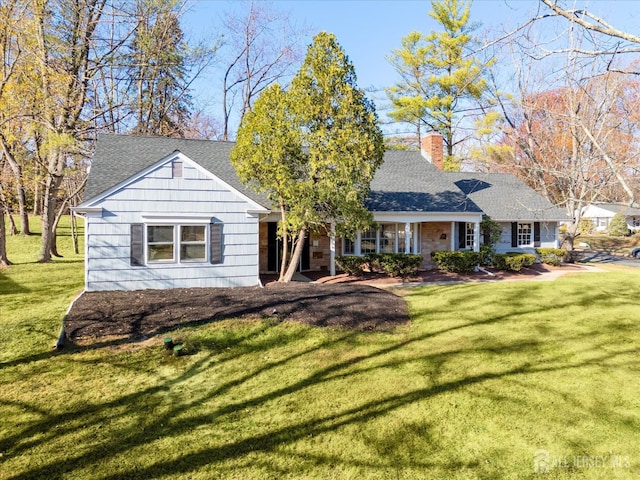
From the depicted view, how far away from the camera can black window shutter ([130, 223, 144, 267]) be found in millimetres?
11109

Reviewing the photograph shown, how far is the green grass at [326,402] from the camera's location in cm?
401

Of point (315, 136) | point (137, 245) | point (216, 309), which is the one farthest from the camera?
point (315, 136)

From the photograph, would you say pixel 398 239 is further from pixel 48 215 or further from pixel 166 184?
pixel 48 215

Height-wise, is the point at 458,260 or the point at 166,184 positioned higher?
the point at 166,184

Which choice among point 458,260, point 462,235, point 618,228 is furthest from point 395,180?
point 618,228

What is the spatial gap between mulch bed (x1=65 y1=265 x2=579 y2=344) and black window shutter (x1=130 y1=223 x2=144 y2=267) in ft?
2.85

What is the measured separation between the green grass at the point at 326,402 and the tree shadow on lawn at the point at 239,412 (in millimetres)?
20

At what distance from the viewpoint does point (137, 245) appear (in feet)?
36.5

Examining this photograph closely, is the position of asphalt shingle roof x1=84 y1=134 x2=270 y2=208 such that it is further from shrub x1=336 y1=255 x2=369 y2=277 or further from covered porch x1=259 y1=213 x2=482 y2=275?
shrub x1=336 y1=255 x2=369 y2=277

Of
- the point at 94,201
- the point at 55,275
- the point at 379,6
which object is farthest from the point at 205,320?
the point at 55,275

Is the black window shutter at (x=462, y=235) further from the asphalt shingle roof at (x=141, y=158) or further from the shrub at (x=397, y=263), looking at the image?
the asphalt shingle roof at (x=141, y=158)

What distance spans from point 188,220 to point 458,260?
1016cm

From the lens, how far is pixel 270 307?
9086mm

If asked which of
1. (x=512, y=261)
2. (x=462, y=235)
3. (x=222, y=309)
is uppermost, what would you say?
(x=462, y=235)
